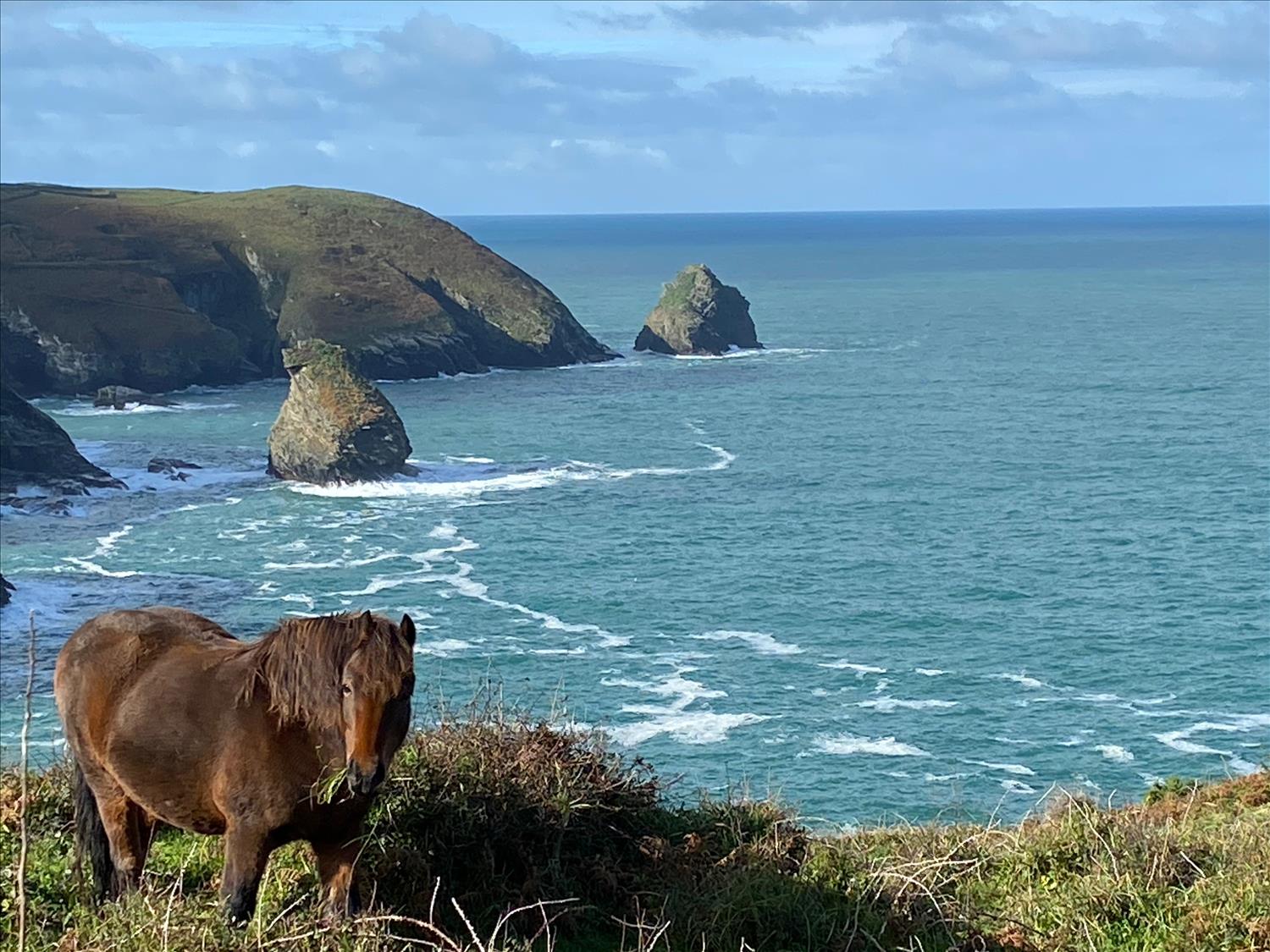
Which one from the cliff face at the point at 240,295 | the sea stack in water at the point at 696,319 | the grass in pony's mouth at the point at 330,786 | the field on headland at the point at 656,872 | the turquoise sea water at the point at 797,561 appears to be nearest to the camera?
the grass in pony's mouth at the point at 330,786

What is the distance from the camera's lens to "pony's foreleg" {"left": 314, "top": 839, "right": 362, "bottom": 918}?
287 inches

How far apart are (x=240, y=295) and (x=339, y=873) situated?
119730 millimetres

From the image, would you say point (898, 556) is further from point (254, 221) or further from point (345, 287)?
point (254, 221)

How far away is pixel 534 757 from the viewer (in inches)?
382

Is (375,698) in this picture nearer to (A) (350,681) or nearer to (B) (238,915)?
(A) (350,681)

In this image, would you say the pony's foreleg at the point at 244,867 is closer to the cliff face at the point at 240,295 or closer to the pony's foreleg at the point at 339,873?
the pony's foreleg at the point at 339,873

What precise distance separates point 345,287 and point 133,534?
2504 inches

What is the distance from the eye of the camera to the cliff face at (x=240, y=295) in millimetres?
105062

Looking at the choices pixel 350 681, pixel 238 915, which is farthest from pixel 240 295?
pixel 350 681

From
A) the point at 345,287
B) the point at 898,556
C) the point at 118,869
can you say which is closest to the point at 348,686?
the point at 118,869

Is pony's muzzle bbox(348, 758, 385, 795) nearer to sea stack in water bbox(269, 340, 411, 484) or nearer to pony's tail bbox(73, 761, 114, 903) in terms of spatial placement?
pony's tail bbox(73, 761, 114, 903)

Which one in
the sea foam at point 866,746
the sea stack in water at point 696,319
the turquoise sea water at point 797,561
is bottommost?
the sea foam at point 866,746

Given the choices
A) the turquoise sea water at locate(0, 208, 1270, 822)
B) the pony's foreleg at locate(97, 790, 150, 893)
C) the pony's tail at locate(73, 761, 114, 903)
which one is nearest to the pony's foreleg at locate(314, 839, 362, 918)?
the pony's foreleg at locate(97, 790, 150, 893)

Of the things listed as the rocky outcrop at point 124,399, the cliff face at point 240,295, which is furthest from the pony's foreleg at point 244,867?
the rocky outcrop at point 124,399
